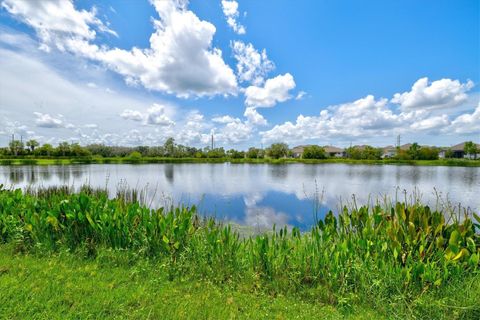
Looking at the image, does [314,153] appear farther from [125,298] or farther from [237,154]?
[125,298]

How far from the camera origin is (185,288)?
2.95m

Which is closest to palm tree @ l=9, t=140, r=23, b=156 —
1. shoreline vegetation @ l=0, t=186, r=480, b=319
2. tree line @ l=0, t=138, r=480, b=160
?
tree line @ l=0, t=138, r=480, b=160

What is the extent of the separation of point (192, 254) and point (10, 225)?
11.1 ft

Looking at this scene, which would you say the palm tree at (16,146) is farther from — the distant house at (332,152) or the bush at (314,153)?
the distant house at (332,152)

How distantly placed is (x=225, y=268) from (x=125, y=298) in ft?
4.17

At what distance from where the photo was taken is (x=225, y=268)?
3271mm

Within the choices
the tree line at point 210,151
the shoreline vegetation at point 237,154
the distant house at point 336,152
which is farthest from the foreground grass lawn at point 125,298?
the distant house at point 336,152

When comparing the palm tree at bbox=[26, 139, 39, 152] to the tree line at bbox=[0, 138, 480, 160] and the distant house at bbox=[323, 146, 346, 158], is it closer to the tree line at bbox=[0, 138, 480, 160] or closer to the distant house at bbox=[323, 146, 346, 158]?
the tree line at bbox=[0, 138, 480, 160]

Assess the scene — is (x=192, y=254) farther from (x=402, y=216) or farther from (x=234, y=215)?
(x=234, y=215)

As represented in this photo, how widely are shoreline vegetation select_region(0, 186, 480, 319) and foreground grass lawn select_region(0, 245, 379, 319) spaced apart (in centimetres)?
1

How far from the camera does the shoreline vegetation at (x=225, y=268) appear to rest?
251cm

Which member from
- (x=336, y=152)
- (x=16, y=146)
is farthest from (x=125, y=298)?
(x=336, y=152)

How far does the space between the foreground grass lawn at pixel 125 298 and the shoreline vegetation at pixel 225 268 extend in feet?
0.04

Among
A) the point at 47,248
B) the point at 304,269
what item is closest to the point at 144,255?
the point at 47,248
